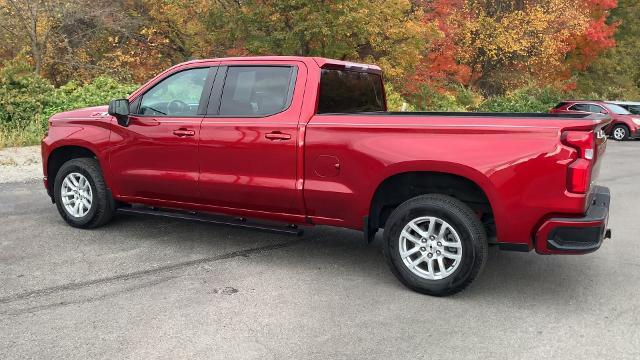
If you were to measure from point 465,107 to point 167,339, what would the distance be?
946 inches

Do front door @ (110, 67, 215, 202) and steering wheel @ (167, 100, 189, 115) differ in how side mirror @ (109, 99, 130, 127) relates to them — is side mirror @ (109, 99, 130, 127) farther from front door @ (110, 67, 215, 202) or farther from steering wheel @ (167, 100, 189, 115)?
steering wheel @ (167, 100, 189, 115)

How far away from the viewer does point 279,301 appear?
14.1ft

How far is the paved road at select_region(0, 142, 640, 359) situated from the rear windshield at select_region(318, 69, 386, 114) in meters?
1.42

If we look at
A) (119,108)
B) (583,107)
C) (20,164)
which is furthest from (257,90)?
(583,107)

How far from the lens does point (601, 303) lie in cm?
434

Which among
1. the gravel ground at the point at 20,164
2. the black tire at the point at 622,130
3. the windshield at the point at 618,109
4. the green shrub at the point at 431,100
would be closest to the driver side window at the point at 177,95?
the gravel ground at the point at 20,164

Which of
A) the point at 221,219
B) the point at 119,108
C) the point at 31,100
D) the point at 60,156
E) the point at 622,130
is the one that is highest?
the point at 119,108

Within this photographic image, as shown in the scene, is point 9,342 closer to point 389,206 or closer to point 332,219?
point 332,219

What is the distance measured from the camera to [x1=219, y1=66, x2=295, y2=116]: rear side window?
5078mm

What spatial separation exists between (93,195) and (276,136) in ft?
7.97

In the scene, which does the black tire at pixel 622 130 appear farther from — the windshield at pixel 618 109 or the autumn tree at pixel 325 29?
the autumn tree at pixel 325 29

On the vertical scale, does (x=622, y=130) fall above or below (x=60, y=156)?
below

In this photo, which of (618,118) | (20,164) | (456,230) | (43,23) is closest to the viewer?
(456,230)

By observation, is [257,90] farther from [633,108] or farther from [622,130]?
[633,108]
